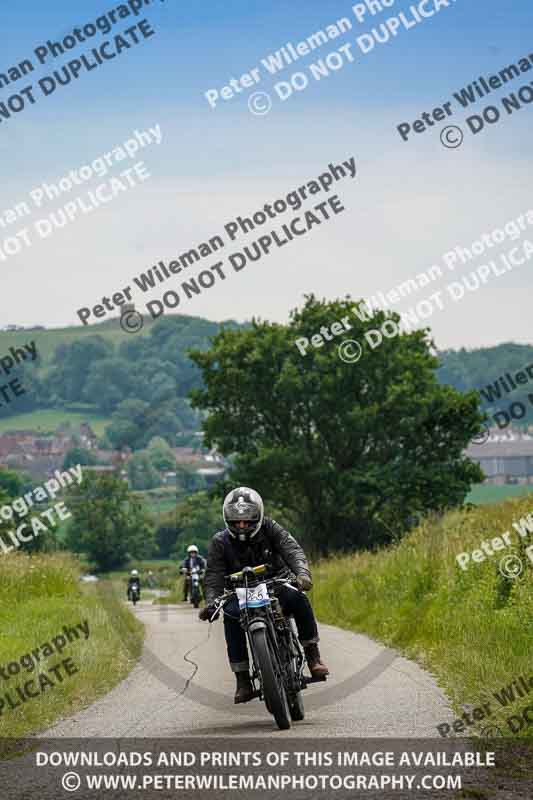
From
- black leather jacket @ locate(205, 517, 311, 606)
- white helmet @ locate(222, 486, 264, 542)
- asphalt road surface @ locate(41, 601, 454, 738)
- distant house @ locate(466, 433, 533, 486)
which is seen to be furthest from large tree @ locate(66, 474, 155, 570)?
white helmet @ locate(222, 486, 264, 542)

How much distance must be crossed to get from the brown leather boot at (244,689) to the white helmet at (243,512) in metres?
1.12

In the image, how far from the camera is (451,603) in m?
19.3

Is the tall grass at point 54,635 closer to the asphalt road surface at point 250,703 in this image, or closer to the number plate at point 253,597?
the asphalt road surface at point 250,703

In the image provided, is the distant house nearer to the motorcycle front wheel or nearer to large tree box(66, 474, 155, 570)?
large tree box(66, 474, 155, 570)

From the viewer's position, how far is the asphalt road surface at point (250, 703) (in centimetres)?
1138

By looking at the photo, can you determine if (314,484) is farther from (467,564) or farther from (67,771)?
(67,771)

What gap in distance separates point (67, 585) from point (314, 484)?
3920 cm

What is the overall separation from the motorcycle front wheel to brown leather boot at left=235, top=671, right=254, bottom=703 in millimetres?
572

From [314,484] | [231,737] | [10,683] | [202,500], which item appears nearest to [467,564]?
[10,683]

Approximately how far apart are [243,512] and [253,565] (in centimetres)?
58

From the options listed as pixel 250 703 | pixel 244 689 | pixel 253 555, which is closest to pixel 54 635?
pixel 250 703

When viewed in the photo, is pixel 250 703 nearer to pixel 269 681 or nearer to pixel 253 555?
pixel 253 555

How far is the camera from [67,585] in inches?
1110

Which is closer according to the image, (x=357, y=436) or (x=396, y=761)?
(x=396, y=761)
